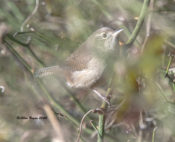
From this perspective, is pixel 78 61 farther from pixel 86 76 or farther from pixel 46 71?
pixel 46 71

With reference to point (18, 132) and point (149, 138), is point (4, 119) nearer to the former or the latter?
point (18, 132)

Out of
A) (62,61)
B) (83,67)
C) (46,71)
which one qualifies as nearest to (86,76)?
(83,67)

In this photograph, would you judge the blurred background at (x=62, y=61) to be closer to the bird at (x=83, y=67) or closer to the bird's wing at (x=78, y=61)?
the bird at (x=83, y=67)

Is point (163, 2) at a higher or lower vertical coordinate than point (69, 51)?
higher

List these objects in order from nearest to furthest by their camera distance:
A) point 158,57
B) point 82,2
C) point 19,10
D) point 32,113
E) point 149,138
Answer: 1. point 158,57
2. point 32,113
3. point 149,138
4. point 82,2
5. point 19,10

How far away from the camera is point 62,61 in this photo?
3.37 meters

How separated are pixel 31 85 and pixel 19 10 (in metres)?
1.75

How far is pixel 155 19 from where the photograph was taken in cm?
299

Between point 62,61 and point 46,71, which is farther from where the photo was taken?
point 62,61

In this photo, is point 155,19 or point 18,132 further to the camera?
point 18,132

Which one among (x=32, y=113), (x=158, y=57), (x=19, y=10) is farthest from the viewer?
(x=19, y=10)

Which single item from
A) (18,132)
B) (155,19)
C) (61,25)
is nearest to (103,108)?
(155,19)

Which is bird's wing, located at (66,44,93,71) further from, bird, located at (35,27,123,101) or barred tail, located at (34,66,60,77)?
barred tail, located at (34,66,60,77)

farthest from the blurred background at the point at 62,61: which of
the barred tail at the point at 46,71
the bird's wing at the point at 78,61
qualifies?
the bird's wing at the point at 78,61
